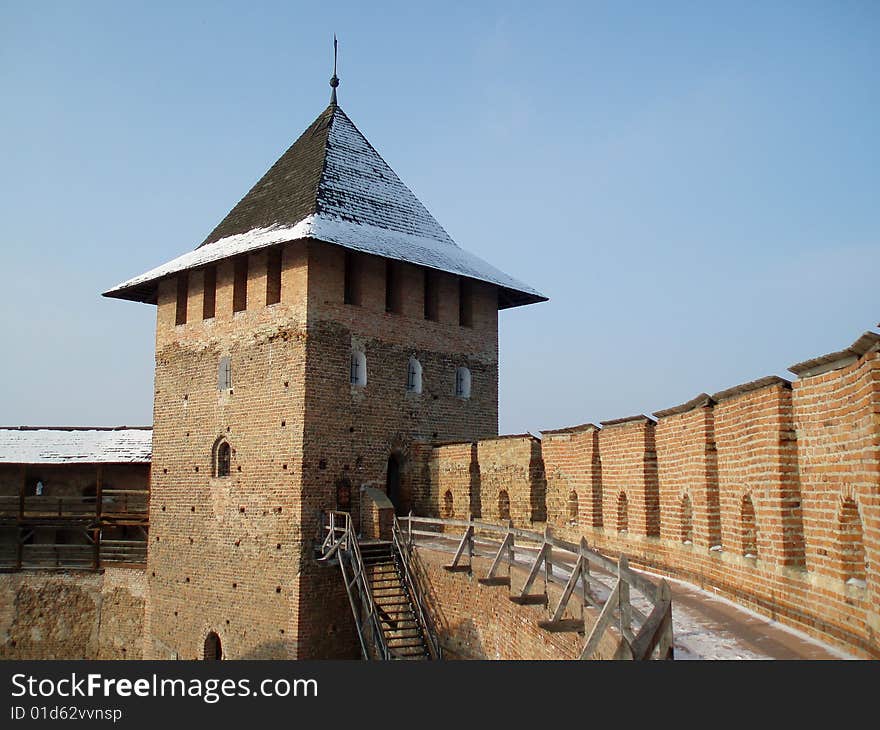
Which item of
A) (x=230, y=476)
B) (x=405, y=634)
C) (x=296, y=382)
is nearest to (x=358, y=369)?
(x=296, y=382)

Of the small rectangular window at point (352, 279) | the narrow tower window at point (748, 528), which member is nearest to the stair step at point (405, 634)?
the narrow tower window at point (748, 528)

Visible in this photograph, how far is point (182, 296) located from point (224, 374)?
8.42ft

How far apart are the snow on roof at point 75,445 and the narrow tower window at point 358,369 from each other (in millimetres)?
7114

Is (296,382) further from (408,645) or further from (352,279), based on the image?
(408,645)

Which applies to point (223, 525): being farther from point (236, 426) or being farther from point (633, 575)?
point (633, 575)

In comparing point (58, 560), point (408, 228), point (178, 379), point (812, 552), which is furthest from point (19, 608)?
point (812, 552)

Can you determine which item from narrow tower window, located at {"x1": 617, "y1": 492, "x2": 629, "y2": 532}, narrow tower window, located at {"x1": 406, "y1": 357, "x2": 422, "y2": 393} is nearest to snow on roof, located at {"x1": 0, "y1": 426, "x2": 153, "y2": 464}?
narrow tower window, located at {"x1": 406, "y1": 357, "x2": 422, "y2": 393}

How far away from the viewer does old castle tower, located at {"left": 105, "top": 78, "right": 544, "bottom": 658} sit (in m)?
15.1

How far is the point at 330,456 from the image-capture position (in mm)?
15352

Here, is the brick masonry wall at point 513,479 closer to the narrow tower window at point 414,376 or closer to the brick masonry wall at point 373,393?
the brick masonry wall at point 373,393

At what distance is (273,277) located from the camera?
1620 centimetres

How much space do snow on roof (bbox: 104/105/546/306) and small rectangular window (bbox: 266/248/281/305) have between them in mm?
428

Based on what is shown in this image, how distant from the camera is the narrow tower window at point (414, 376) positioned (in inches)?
669

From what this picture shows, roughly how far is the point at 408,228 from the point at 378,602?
25.8ft
